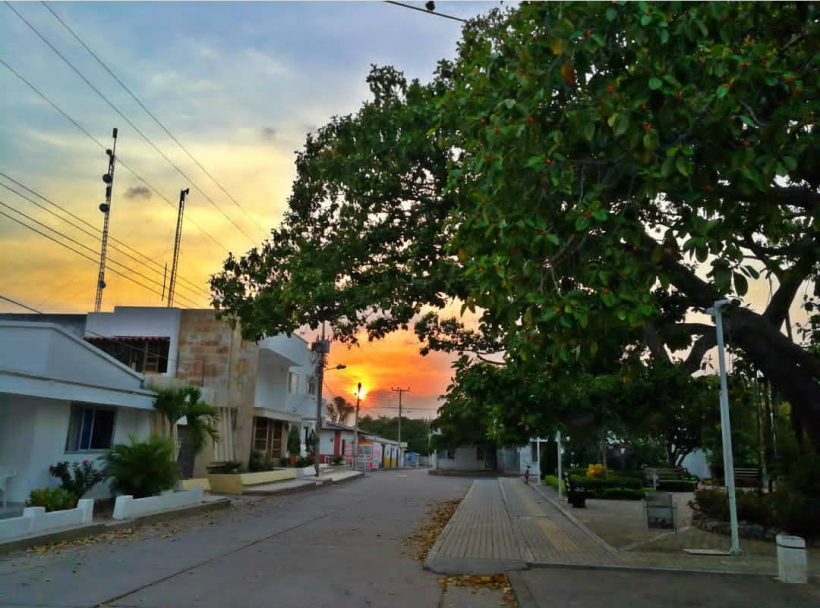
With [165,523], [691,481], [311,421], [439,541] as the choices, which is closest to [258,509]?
[165,523]

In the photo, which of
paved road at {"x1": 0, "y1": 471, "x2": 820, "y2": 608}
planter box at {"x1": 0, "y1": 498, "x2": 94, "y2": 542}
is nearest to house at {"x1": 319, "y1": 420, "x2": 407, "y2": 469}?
planter box at {"x1": 0, "y1": 498, "x2": 94, "y2": 542}

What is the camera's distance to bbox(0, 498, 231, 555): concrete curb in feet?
34.4

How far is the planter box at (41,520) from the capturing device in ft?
35.0

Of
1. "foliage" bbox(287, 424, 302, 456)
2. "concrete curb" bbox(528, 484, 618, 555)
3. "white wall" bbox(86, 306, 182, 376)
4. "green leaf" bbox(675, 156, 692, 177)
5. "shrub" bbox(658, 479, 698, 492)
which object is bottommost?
"concrete curb" bbox(528, 484, 618, 555)

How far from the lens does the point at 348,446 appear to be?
6259 cm

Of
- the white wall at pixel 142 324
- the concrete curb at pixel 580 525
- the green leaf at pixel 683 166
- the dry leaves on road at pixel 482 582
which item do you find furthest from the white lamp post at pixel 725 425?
the white wall at pixel 142 324

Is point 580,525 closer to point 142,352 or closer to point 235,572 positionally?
point 235,572

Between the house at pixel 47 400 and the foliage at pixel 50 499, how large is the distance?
63.0 inches

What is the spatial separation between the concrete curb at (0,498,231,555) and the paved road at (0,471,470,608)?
0.64 metres

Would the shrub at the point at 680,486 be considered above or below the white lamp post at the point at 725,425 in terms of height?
below

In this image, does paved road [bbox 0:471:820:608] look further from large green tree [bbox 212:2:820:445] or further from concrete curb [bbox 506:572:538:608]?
large green tree [bbox 212:2:820:445]

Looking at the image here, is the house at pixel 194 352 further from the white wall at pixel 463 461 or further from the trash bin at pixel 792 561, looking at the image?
the white wall at pixel 463 461

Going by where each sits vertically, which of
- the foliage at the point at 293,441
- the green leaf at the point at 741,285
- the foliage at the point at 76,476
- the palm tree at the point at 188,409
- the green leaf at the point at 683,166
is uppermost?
the green leaf at the point at 683,166

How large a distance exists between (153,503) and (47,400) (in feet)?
11.0
